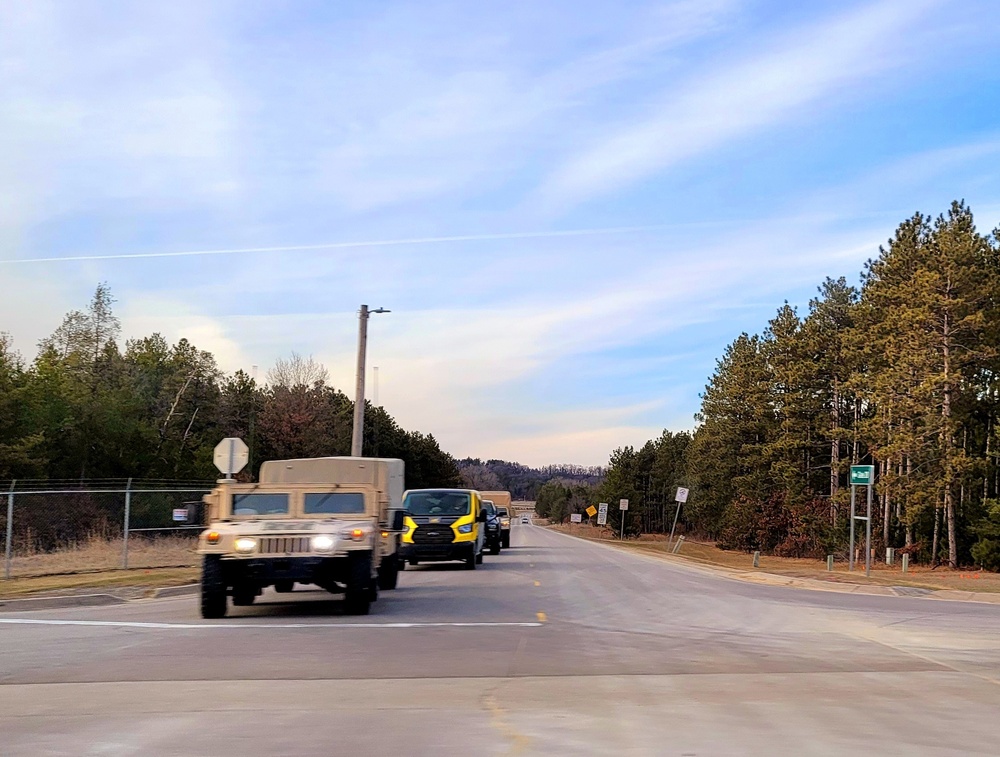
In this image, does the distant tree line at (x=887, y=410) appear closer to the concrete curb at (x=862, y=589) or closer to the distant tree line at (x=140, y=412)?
the concrete curb at (x=862, y=589)

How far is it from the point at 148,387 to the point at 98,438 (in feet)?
60.4

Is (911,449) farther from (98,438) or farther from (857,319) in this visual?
(98,438)

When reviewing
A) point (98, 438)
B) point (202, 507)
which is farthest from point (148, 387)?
point (202, 507)

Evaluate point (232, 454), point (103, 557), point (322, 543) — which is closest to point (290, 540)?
point (322, 543)

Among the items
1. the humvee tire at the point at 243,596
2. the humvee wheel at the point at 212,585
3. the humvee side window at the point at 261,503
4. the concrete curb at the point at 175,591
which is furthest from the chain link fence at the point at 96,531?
the humvee wheel at the point at 212,585

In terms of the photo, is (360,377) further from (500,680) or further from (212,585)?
(500,680)

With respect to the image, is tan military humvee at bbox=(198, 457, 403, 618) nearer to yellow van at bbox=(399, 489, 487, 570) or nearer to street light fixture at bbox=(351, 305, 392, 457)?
yellow van at bbox=(399, 489, 487, 570)

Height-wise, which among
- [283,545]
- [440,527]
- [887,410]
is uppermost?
[887,410]

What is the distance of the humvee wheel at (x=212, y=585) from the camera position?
14.9m

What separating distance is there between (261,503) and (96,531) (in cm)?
1875

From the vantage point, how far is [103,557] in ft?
88.8

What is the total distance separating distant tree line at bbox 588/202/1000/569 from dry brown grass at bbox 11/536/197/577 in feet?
85.9

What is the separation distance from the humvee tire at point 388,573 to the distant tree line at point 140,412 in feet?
83.1

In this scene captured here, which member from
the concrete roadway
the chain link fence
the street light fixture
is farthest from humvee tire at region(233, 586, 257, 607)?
the street light fixture
